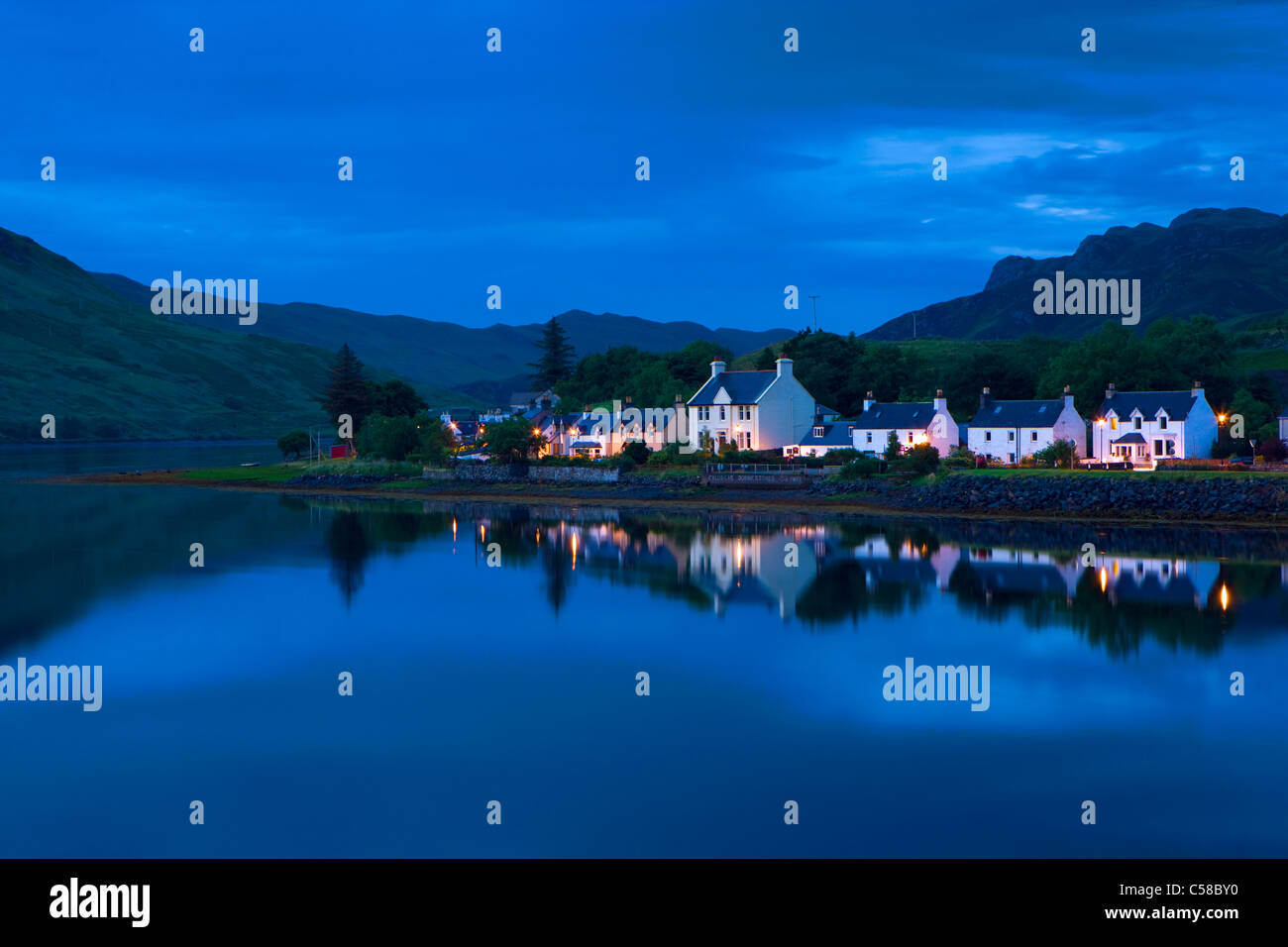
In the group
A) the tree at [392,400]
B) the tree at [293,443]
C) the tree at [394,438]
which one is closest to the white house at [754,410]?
the tree at [394,438]

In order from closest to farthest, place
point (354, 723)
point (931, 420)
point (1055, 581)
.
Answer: point (354, 723), point (1055, 581), point (931, 420)

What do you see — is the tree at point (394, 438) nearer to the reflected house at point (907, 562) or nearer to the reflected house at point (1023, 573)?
the reflected house at point (907, 562)

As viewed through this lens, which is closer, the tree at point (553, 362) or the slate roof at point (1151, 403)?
the slate roof at point (1151, 403)

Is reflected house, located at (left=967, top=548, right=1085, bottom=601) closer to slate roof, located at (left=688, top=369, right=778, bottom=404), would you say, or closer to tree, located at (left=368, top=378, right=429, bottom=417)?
slate roof, located at (left=688, top=369, right=778, bottom=404)

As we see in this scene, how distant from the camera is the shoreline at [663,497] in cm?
5069

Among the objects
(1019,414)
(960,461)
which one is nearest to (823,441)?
(960,461)

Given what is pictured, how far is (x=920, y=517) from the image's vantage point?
55375 millimetres

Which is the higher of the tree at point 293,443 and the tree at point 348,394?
the tree at point 348,394

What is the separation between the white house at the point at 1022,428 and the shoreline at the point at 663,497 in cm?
995

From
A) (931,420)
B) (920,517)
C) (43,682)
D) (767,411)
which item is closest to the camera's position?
(43,682)

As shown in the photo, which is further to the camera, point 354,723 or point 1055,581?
point 1055,581
